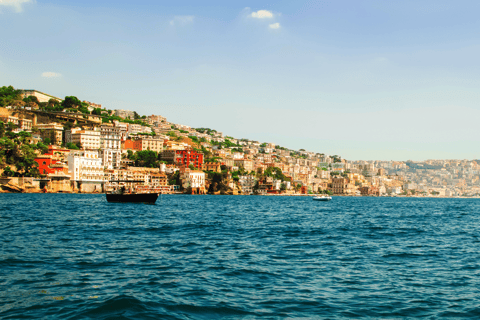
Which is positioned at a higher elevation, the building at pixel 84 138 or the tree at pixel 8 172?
the building at pixel 84 138

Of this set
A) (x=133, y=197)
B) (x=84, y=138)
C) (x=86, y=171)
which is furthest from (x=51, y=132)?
(x=133, y=197)

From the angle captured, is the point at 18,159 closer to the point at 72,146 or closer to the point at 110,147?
the point at 72,146

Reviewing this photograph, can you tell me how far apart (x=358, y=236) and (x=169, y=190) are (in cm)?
12114

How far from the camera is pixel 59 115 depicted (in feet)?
559

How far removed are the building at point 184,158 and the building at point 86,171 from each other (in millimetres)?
41820

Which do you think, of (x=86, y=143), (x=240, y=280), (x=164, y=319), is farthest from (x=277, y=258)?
(x=86, y=143)

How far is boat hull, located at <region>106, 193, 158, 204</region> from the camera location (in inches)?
2360

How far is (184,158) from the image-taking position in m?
170

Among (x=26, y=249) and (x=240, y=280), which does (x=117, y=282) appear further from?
(x=26, y=249)

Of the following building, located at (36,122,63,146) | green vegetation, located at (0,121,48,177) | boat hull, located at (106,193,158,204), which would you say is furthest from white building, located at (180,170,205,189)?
boat hull, located at (106,193,158,204)

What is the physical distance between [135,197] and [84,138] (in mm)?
106384

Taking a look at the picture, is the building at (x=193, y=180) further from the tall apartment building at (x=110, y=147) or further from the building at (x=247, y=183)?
the building at (x=247, y=183)

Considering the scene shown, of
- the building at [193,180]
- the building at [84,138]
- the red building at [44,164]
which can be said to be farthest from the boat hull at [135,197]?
the building at [84,138]

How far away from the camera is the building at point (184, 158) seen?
170 metres
